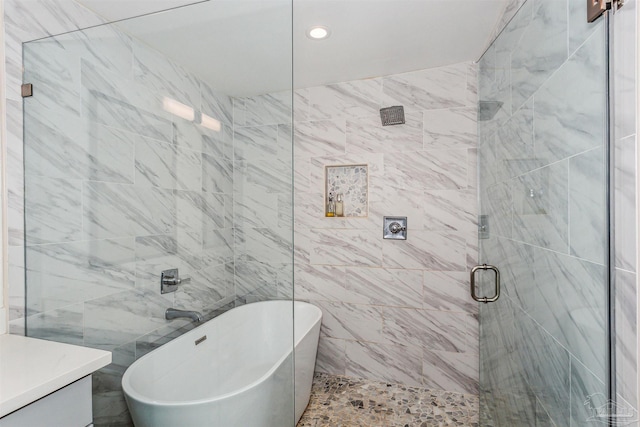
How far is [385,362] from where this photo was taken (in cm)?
260

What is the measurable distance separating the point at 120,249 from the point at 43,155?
0.55 metres

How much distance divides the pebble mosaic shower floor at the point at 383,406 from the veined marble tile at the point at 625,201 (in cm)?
187

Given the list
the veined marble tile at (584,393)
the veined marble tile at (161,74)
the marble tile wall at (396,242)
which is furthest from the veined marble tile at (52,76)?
the veined marble tile at (584,393)

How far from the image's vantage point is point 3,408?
2.57 ft

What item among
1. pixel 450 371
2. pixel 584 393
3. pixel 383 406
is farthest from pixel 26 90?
pixel 450 371

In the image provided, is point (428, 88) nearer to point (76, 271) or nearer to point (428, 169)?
point (428, 169)

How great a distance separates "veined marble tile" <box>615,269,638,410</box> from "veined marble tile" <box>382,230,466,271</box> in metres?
1.68

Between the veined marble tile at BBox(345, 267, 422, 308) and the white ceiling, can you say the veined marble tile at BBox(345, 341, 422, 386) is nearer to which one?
the veined marble tile at BBox(345, 267, 422, 308)

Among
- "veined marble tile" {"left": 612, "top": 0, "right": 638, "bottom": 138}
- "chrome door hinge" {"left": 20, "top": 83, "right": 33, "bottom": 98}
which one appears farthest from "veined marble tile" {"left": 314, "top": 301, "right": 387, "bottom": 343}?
"chrome door hinge" {"left": 20, "top": 83, "right": 33, "bottom": 98}

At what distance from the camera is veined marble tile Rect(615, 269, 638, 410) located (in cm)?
75

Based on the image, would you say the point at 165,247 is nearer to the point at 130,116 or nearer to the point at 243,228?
the point at 243,228

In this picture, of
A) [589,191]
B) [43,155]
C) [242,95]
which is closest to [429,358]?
[589,191]

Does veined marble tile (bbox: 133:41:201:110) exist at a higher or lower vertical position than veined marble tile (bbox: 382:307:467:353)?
higher

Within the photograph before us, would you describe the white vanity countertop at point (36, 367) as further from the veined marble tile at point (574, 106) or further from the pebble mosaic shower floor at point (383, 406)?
the veined marble tile at point (574, 106)
